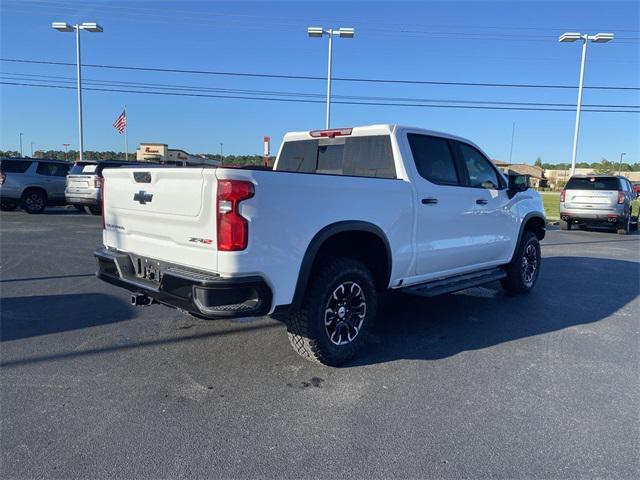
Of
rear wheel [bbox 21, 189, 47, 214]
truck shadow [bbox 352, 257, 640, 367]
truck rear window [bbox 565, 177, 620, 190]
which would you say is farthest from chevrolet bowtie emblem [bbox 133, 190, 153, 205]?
truck rear window [bbox 565, 177, 620, 190]

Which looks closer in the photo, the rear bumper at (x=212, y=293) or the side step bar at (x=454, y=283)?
the rear bumper at (x=212, y=293)

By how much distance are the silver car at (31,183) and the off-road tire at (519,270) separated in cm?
1519

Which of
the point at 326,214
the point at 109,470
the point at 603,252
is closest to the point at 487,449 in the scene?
the point at 326,214

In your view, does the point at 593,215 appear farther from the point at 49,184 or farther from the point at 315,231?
the point at 49,184

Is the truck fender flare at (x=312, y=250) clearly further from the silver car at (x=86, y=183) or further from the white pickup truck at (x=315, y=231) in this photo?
the silver car at (x=86, y=183)

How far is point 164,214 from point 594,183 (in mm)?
14885

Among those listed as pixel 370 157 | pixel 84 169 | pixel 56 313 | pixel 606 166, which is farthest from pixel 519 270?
pixel 606 166

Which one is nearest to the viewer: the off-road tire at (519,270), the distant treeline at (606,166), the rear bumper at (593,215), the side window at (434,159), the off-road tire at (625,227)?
the side window at (434,159)

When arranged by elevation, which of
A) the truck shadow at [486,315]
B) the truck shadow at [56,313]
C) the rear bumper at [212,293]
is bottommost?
the truck shadow at [56,313]

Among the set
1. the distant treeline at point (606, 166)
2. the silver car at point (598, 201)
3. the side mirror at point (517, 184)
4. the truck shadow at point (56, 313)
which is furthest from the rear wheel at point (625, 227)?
the distant treeline at point (606, 166)

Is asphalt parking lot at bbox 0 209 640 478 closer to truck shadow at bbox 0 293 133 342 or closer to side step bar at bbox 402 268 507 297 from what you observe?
truck shadow at bbox 0 293 133 342

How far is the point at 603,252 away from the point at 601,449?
9.68 meters

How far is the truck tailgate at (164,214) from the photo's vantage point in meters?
3.31

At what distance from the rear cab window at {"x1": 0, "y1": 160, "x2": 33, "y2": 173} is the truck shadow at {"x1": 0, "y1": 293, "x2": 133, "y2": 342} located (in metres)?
11.9
